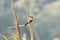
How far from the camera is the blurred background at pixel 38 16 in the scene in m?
1.94

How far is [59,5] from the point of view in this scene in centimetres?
202

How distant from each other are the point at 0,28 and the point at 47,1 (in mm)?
757

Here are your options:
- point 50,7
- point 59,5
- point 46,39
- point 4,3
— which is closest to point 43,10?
point 50,7

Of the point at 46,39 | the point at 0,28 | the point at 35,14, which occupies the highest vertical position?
the point at 35,14

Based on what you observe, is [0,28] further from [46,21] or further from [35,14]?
[46,21]

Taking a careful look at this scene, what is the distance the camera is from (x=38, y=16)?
6.58 ft

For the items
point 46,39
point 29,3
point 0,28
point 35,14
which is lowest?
point 46,39

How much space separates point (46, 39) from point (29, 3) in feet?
1.81

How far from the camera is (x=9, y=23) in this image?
1956 millimetres

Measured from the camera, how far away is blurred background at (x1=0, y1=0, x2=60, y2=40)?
1939mm

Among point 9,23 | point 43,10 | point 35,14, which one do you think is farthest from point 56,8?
point 9,23

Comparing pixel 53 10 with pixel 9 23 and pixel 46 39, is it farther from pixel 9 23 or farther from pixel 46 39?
pixel 9 23

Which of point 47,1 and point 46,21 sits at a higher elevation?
point 47,1

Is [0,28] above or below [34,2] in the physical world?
below
